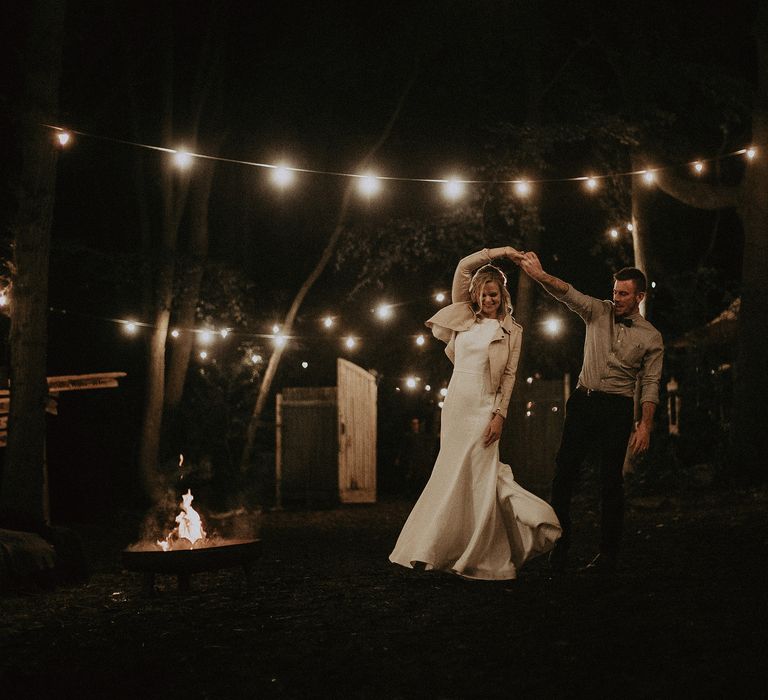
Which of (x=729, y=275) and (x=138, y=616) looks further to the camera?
(x=729, y=275)

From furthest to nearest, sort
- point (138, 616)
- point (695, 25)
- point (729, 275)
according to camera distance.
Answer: point (729, 275)
point (695, 25)
point (138, 616)

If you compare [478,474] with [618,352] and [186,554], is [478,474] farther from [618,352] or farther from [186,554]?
[186,554]

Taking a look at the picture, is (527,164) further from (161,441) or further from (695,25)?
(161,441)

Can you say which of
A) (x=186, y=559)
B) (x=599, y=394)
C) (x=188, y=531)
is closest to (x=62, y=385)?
(x=188, y=531)

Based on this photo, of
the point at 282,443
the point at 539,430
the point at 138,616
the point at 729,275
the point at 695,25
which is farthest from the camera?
the point at 729,275

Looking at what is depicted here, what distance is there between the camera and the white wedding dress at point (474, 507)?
19.2ft

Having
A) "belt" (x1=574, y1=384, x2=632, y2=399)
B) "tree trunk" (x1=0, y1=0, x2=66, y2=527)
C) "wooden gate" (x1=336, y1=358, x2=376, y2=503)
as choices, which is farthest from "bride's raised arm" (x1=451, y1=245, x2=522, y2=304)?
"wooden gate" (x1=336, y1=358, x2=376, y2=503)

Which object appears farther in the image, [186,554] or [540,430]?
[540,430]

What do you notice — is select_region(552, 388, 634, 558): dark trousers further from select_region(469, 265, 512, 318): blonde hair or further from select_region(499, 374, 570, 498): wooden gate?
select_region(499, 374, 570, 498): wooden gate

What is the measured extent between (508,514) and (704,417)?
11.4 meters

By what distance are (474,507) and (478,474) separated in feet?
0.72

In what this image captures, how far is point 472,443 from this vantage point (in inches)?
240

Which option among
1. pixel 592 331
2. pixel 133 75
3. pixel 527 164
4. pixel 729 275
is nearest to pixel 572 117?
pixel 527 164

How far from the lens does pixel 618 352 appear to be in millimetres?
6074
